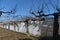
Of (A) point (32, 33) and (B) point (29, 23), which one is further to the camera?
(A) point (32, 33)

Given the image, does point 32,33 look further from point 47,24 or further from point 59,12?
point 59,12

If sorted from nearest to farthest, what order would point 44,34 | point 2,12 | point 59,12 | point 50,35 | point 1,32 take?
1. point 59,12
2. point 2,12
3. point 50,35
4. point 44,34
5. point 1,32

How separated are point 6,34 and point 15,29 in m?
0.84

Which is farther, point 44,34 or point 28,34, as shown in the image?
point 28,34

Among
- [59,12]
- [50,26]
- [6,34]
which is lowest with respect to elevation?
[6,34]

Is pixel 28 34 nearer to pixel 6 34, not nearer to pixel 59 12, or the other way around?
pixel 6 34

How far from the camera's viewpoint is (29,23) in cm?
1169

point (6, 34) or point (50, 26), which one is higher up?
point (50, 26)

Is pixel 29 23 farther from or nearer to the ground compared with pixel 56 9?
nearer to the ground

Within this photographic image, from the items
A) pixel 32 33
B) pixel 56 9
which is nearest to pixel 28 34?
pixel 32 33

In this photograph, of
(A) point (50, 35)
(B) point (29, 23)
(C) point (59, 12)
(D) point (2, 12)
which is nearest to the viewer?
(C) point (59, 12)

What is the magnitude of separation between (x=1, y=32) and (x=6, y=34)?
2.62ft

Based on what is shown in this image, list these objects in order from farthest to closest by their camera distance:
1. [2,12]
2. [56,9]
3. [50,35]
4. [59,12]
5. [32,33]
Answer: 1. [32,33]
2. [50,35]
3. [2,12]
4. [59,12]
5. [56,9]

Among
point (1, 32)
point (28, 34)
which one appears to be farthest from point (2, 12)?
point (1, 32)
